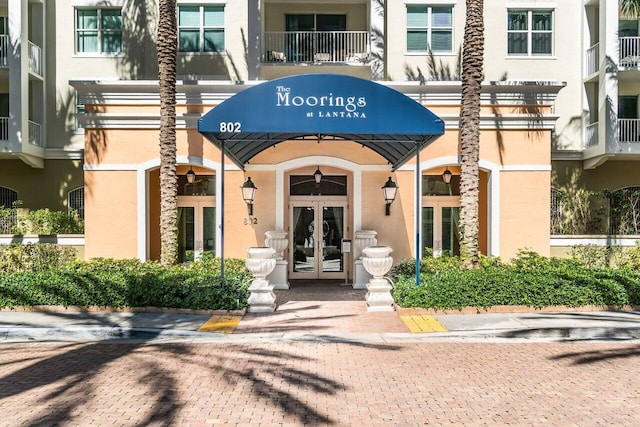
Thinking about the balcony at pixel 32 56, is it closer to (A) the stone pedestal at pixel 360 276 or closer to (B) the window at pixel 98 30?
(B) the window at pixel 98 30

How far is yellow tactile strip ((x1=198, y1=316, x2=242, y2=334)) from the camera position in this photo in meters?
10.2

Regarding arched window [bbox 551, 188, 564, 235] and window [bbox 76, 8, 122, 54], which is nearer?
arched window [bbox 551, 188, 564, 235]

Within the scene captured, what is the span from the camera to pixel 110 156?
1548 cm

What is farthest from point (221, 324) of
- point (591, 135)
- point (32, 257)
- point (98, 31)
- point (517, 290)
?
point (591, 135)

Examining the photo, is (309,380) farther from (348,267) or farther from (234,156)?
(348,267)

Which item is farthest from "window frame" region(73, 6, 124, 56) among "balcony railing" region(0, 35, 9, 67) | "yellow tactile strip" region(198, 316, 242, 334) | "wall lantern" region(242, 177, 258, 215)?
"yellow tactile strip" region(198, 316, 242, 334)

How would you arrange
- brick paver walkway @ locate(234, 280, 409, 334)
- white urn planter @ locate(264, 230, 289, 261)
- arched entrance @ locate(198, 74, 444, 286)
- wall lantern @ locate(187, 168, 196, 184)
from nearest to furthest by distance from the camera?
1. brick paver walkway @ locate(234, 280, 409, 334)
2. arched entrance @ locate(198, 74, 444, 286)
3. white urn planter @ locate(264, 230, 289, 261)
4. wall lantern @ locate(187, 168, 196, 184)

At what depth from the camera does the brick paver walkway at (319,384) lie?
6.14 m

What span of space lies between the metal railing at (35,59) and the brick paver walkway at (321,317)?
14.7m

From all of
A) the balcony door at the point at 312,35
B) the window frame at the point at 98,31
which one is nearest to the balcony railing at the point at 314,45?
the balcony door at the point at 312,35

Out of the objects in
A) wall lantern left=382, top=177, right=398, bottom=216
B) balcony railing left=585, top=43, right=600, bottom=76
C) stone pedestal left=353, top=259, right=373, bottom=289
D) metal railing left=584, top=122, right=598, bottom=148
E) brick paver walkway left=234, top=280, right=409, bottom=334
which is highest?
balcony railing left=585, top=43, right=600, bottom=76

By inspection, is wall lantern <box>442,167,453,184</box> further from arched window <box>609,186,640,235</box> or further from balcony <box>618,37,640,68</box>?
balcony <box>618,37,640,68</box>

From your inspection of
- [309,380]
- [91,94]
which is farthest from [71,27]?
[309,380]

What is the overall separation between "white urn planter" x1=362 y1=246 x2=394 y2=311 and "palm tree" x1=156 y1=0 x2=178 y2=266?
4861 millimetres
